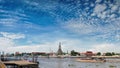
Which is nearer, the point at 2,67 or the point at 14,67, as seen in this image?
the point at 2,67

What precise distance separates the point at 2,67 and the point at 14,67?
28.1 metres

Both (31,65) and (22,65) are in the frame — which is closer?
(22,65)

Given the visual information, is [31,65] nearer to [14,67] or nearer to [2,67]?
[14,67]

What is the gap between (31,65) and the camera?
164ft

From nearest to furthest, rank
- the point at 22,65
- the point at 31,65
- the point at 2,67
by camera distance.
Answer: the point at 2,67
the point at 22,65
the point at 31,65

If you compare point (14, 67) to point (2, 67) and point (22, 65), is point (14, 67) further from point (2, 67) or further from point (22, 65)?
point (2, 67)

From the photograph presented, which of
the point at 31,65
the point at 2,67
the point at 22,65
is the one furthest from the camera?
the point at 31,65

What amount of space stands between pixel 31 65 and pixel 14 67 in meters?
4.89

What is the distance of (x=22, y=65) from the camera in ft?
153

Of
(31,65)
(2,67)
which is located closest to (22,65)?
(31,65)

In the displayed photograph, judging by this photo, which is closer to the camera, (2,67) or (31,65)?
(2,67)

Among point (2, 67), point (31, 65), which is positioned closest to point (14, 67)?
point (31, 65)

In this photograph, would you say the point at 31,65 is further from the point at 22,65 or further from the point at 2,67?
the point at 2,67

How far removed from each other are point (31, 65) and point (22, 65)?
3.57m
